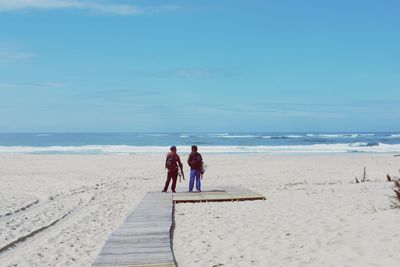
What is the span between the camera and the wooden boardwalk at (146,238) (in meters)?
7.16

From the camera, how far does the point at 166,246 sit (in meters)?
8.07

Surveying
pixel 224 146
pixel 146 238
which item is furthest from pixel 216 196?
pixel 224 146

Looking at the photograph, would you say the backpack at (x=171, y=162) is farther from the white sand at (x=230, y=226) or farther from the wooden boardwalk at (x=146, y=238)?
the white sand at (x=230, y=226)

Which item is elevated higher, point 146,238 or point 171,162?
point 171,162

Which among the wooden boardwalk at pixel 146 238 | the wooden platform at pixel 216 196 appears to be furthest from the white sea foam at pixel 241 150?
the wooden boardwalk at pixel 146 238

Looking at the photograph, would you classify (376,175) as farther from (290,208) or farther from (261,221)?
(261,221)

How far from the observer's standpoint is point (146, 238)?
28.6ft

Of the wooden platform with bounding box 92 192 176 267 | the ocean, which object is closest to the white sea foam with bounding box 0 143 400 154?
the ocean

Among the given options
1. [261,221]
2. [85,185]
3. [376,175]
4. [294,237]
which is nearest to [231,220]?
[261,221]

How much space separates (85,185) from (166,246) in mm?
13422

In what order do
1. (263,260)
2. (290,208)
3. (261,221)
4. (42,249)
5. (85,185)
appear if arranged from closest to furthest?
(263,260) → (42,249) → (261,221) → (290,208) → (85,185)

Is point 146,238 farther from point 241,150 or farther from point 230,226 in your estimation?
point 241,150

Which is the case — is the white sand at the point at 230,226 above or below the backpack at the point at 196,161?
below

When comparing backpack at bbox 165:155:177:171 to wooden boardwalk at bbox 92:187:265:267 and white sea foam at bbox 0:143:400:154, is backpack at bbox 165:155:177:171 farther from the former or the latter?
white sea foam at bbox 0:143:400:154
